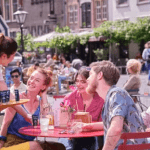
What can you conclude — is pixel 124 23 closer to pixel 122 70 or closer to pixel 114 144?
pixel 122 70

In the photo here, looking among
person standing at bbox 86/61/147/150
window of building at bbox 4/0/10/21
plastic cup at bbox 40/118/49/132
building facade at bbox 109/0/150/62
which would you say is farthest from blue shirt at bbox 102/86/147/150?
window of building at bbox 4/0/10/21

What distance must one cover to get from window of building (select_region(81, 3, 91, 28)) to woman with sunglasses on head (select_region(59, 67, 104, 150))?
97.0 ft

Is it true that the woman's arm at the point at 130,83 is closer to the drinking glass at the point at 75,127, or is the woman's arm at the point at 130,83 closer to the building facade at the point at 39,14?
the drinking glass at the point at 75,127

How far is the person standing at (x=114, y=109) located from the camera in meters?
2.97

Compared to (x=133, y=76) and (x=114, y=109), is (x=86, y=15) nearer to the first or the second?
(x=133, y=76)

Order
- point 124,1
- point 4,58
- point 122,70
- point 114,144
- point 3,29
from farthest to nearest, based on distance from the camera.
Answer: point 124,1
point 122,70
point 3,29
point 4,58
point 114,144

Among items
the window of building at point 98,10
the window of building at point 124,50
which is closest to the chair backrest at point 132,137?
the window of building at point 124,50

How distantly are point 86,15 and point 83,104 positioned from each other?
100 feet

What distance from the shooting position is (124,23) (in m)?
27.8

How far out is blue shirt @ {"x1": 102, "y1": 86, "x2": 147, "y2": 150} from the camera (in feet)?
10.0

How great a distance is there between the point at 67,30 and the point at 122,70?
7819mm

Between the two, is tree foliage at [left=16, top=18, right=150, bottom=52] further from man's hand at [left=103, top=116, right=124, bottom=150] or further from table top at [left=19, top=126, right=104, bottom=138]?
man's hand at [left=103, top=116, right=124, bottom=150]

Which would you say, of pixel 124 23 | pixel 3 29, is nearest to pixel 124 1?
pixel 124 23

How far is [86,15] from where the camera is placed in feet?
114
